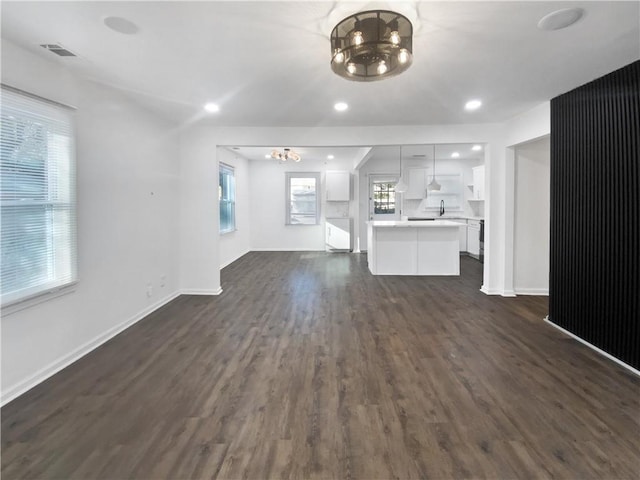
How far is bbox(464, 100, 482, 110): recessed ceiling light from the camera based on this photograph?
12.5 feet

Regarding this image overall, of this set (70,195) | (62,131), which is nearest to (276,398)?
(70,195)

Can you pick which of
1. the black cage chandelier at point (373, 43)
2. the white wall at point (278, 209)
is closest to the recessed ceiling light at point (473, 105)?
the black cage chandelier at point (373, 43)

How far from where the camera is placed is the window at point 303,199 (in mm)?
9406

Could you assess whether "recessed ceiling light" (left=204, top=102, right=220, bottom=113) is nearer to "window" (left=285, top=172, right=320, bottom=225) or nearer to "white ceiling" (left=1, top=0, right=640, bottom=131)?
"white ceiling" (left=1, top=0, right=640, bottom=131)

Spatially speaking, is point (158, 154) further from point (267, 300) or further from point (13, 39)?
point (267, 300)

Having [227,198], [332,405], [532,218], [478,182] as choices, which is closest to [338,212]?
[227,198]

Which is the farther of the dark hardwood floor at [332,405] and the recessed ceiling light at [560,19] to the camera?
the recessed ceiling light at [560,19]

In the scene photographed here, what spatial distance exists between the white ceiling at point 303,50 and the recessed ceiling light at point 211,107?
0.12m

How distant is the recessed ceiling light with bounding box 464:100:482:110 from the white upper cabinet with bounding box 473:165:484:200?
4.24 m

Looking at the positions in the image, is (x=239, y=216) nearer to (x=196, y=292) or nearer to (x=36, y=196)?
(x=196, y=292)

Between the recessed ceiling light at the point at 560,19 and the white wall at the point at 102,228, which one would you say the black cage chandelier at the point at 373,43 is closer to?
the recessed ceiling light at the point at 560,19

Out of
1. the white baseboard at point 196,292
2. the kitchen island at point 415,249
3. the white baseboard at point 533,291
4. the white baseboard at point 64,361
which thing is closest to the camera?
the white baseboard at point 64,361

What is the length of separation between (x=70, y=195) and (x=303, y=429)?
262 centimetres

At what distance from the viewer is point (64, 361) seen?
2.76 m
